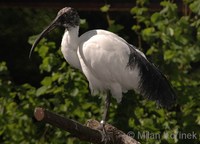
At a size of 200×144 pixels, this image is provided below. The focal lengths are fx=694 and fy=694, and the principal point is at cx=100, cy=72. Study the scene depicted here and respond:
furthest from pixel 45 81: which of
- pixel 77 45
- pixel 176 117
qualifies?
pixel 176 117

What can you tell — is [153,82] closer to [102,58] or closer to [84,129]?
[102,58]

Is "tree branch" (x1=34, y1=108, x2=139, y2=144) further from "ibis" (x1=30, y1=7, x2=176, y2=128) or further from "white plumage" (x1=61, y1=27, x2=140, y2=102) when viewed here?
"white plumage" (x1=61, y1=27, x2=140, y2=102)

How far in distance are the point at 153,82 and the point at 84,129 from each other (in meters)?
1.03

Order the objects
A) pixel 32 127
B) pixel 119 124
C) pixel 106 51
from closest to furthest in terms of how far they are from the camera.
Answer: pixel 106 51, pixel 119 124, pixel 32 127

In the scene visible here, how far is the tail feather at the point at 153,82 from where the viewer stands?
6.10 meters

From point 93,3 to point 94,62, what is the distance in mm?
3251

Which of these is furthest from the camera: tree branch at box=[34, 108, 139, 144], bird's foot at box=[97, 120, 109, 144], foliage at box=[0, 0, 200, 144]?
foliage at box=[0, 0, 200, 144]

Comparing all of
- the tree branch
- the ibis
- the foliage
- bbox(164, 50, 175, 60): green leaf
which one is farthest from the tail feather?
bbox(164, 50, 175, 60): green leaf

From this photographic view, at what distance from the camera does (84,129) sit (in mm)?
5348

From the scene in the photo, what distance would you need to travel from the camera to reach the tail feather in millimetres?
6102

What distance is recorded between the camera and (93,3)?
9.21 metres

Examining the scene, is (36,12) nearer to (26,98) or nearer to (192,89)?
(26,98)

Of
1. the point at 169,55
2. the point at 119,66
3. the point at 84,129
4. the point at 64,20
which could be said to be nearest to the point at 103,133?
the point at 84,129

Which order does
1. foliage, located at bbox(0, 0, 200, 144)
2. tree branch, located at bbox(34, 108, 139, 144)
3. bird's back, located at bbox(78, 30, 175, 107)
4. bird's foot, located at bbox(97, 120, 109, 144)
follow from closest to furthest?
1. tree branch, located at bbox(34, 108, 139, 144)
2. bird's foot, located at bbox(97, 120, 109, 144)
3. bird's back, located at bbox(78, 30, 175, 107)
4. foliage, located at bbox(0, 0, 200, 144)
